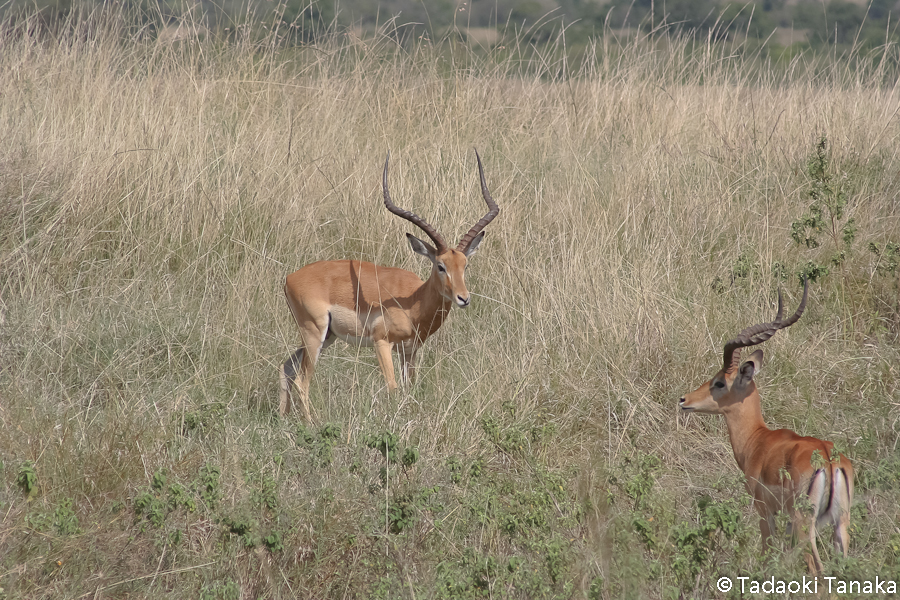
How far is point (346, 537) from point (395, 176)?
3919mm

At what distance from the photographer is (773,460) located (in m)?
3.60

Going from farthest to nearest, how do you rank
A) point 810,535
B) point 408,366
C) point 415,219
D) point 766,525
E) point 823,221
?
point 823,221 → point 408,366 → point 415,219 → point 766,525 → point 810,535

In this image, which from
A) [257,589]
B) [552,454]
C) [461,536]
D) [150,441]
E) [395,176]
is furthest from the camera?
[395,176]

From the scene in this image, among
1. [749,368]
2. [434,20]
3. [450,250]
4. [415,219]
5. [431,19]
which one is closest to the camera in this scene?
[749,368]

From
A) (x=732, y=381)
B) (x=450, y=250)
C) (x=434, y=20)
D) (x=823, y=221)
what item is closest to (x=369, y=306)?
(x=450, y=250)

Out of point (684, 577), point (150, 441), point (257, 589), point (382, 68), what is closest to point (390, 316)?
point (150, 441)

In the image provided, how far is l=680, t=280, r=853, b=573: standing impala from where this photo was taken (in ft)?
10.6

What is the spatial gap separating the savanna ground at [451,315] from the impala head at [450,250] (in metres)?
0.36

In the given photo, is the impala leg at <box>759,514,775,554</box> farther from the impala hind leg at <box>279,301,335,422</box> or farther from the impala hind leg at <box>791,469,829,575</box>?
the impala hind leg at <box>279,301,335,422</box>

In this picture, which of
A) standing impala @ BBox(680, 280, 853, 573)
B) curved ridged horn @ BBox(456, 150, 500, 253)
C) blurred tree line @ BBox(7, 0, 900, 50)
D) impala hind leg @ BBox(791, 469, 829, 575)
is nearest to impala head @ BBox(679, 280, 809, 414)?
standing impala @ BBox(680, 280, 853, 573)

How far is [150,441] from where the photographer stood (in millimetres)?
3969

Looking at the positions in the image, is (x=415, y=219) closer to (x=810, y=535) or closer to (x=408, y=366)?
(x=408, y=366)

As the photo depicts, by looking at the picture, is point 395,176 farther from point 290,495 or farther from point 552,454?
point 290,495

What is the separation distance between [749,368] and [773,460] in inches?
18.1
